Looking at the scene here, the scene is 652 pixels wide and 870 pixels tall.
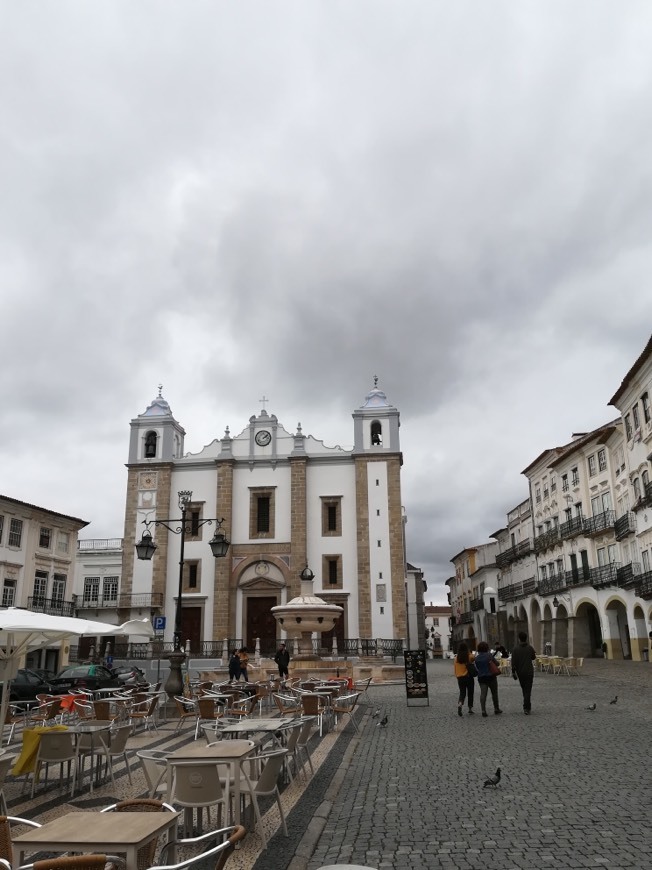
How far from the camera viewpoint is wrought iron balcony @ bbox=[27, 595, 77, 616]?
118 feet

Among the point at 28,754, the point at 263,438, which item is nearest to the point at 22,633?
the point at 28,754

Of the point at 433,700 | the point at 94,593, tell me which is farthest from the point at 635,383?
the point at 94,593

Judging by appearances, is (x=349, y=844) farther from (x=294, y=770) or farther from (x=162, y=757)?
(x=294, y=770)

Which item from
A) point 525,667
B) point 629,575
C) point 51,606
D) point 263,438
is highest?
point 263,438

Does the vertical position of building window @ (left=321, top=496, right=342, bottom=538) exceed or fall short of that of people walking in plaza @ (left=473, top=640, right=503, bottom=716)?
it exceeds it

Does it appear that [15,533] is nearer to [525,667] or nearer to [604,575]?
[525,667]

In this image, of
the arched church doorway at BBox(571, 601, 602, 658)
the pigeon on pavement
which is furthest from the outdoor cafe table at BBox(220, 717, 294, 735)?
the arched church doorway at BBox(571, 601, 602, 658)

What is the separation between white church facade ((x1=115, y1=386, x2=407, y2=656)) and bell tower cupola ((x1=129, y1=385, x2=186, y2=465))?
2.6 inches

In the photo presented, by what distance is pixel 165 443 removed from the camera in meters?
42.7

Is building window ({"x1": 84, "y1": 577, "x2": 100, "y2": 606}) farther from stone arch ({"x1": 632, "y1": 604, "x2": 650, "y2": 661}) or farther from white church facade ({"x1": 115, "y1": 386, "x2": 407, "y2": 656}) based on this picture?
stone arch ({"x1": 632, "y1": 604, "x2": 650, "y2": 661})

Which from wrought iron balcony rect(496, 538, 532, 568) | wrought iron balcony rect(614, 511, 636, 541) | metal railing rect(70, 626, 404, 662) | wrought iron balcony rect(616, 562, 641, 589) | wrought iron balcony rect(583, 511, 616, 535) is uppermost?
wrought iron balcony rect(496, 538, 532, 568)

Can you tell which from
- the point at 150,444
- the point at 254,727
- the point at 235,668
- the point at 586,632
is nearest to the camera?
the point at 254,727

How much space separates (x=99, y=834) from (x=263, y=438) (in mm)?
39066

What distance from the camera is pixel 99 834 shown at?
384 cm
